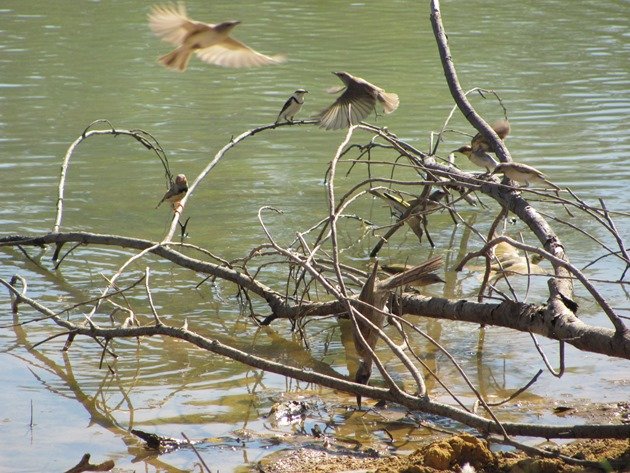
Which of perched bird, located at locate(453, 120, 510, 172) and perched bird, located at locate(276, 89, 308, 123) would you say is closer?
perched bird, located at locate(453, 120, 510, 172)

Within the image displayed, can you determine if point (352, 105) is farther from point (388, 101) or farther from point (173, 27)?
point (173, 27)

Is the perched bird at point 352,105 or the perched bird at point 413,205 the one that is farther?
the perched bird at point 413,205

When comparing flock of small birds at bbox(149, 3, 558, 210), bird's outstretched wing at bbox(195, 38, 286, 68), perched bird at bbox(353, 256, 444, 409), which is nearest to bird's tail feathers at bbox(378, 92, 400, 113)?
flock of small birds at bbox(149, 3, 558, 210)

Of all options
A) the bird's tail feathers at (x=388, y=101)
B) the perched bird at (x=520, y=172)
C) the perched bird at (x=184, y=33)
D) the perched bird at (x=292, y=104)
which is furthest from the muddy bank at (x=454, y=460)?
the perched bird at (x=292, y=104)

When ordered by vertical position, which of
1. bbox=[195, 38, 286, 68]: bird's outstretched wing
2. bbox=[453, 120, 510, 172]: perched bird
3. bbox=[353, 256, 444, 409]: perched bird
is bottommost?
bbox=[353, 256, 444, 409]: perched bird

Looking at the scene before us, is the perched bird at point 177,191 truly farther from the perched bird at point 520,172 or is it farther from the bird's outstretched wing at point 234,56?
the perched bird at point 520,172

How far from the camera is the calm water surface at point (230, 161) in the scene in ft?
17.8

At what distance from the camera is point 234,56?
21.2 feet

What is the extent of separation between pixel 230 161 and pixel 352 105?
13.2 ft

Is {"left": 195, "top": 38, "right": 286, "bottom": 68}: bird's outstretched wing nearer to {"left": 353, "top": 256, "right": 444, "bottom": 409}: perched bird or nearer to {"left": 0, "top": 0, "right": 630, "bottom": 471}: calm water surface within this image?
{"left": 353, "top": 256, "right": 444, "bottom": 409}: perched bird

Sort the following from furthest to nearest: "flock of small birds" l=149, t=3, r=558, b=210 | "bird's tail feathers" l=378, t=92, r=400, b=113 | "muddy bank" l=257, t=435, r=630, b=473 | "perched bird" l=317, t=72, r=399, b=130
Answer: "perched bird" l=317, t=72, r=399, b=130 < "bird's tail feathers" l=378, t=92, r=400, b=113 < "flock of small birds" l=149, t=3, r=558, b=210 < "muddy bank" l=257, t=435, r=630, b=473

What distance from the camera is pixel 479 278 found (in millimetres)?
7672

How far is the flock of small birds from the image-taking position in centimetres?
554

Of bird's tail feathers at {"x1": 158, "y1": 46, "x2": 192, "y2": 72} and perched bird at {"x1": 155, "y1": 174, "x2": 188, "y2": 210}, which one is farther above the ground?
bird's tail feathers at {"x1": 158, "y1": 46, "x2": 192, "y2": 72}
